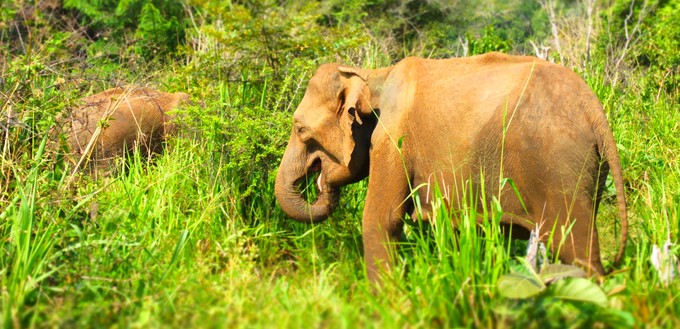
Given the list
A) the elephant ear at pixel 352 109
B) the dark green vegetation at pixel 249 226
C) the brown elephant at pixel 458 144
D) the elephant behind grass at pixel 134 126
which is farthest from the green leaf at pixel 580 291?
the elephant behind grass at pixel 134 126

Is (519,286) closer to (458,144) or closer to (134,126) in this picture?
(458,144)

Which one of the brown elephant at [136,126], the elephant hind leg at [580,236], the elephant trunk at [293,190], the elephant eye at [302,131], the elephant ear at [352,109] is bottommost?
the brown elephant at [136,126]

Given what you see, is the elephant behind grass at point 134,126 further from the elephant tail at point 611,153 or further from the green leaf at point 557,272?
the green leaf at point 557,272

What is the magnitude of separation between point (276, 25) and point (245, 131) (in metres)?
1.61

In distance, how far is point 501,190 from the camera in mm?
4629

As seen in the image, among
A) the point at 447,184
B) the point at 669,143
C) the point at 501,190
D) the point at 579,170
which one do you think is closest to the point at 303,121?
the point at 447,184

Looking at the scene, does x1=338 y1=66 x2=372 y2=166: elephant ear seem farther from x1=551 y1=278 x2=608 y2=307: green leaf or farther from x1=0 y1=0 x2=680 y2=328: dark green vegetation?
x1=551 y1=278 x2=608 y2=307: green leaf

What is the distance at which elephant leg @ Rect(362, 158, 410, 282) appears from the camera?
16.5ft

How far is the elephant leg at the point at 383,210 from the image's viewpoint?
198 inches

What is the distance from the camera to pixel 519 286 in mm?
3646

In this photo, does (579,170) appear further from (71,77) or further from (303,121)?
(71,77)

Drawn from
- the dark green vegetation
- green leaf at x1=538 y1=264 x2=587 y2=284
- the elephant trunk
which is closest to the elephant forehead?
the elephant trunk

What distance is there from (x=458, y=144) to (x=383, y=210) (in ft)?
2.06

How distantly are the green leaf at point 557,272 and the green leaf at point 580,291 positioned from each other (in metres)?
0.10
